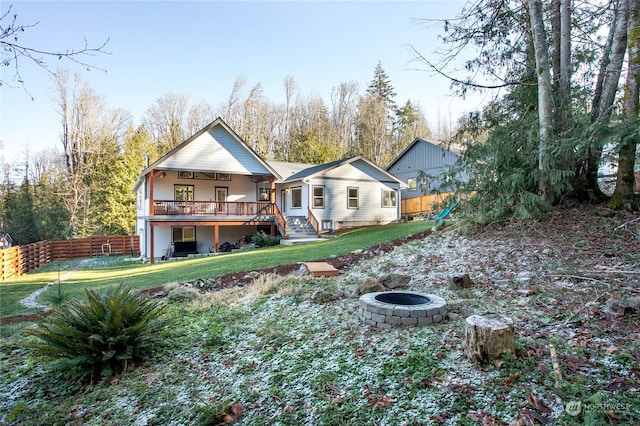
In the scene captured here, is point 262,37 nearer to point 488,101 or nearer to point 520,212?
point 488,101

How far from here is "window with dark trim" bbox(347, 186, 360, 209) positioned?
1981cm

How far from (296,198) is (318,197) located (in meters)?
1.76

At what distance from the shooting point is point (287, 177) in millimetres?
20953

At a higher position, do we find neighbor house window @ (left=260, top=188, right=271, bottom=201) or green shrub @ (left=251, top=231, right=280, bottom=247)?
neighbor house window @ (left=260, top=188, right=271, bottom=201)

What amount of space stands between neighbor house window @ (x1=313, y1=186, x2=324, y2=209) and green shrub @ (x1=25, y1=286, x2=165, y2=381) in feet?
48.7

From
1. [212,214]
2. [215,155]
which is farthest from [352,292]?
[215,155]

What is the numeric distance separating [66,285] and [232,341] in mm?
9842

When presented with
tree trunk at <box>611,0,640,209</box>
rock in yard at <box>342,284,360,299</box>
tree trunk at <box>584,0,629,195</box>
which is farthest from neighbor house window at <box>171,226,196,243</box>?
tree trunk at <box>611,0,640,209</box>

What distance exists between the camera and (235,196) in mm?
20219

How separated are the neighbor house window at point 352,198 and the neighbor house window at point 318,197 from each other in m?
1.72

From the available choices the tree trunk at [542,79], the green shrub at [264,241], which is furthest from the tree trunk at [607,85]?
the green shrub at [264,241]

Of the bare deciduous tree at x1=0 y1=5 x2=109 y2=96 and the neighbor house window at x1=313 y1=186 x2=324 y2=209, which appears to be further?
the neighbor house window at x1=313 y1=186 x2=324 y2=209

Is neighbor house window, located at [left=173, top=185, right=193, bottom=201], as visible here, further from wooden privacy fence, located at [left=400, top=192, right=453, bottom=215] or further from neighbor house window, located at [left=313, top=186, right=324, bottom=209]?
wooden privacy fence, located at [left=400, top=192, right=453, bottom=215]

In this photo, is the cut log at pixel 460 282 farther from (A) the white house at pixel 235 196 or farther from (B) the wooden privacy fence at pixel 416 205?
A: (B) the wooden privacy fence at pixel 416 205
